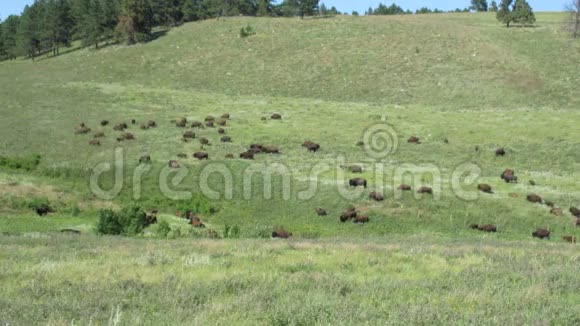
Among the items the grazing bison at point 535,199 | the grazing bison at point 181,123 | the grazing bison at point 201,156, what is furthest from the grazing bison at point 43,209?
the grazing bison at point 535,199

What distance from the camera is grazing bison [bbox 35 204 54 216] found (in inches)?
1062

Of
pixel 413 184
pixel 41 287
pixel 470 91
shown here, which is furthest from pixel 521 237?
pixel 470 91

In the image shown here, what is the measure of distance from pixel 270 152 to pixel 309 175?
5586mm

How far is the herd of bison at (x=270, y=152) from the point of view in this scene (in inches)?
1016

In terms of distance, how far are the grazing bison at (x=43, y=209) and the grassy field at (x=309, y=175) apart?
1.64 ft

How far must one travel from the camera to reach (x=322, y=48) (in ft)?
269

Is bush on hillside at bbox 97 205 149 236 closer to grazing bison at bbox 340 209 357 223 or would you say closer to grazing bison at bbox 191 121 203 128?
grazing bison at bbox 340 209 357 223

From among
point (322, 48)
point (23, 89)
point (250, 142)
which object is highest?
point (322, 48)

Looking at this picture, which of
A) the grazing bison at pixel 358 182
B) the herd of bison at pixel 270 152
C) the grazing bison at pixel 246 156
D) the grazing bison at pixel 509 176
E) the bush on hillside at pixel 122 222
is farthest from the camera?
the grazing bison at pixel 246 156

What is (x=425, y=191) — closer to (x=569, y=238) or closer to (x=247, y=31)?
(x=569, y=238)

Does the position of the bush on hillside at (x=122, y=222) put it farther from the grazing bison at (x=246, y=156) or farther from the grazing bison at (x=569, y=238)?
the grazing bison at (x=569, y=238)

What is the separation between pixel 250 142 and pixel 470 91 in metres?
34.0

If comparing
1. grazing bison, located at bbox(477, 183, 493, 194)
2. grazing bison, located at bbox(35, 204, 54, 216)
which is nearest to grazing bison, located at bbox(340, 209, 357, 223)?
grazing bison, located at bbox(477, 183, 493, 194)

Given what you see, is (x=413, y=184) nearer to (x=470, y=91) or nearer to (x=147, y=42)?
(x=470, y=91)
